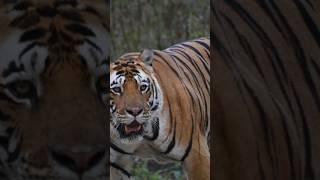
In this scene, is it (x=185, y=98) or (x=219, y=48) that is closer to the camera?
(x=219, y=48)

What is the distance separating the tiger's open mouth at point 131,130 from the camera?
9.73ft

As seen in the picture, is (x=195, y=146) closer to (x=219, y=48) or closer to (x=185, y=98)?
(x=185, y=98)

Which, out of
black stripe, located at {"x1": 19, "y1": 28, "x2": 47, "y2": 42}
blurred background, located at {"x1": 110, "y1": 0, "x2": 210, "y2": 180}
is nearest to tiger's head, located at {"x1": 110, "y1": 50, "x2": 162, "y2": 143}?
blurred background, located at {"x1": 110, "y1": 0, "x2": 210, "y2": 180}

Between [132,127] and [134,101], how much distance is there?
9cm

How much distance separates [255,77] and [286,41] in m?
0.08

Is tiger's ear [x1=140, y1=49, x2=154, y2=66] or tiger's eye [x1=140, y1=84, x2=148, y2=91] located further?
tiger's ear [x1=140, y1=49, x2=154, y2=66]

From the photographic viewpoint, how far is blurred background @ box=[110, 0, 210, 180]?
402 cm

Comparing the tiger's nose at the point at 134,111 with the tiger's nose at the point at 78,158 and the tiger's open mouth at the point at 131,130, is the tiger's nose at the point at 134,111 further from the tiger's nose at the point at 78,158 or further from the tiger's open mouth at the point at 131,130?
the tiger's nose at the point at 78,158

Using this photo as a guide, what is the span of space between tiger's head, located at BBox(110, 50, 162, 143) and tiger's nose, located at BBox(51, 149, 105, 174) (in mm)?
1409

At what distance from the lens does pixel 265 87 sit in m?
1.46

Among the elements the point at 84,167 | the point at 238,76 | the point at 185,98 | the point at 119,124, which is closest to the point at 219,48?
the point at 238,76

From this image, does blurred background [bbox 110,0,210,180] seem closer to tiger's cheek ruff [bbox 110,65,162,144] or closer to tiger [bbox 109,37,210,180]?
tiger [bbox 109,37,210,180]

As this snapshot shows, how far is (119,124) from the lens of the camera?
9.70 feet

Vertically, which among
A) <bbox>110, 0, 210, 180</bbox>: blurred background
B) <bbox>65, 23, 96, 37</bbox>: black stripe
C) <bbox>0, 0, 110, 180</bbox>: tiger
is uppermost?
<bbox>110, 0, 210, 180</bbox>: blurred background
